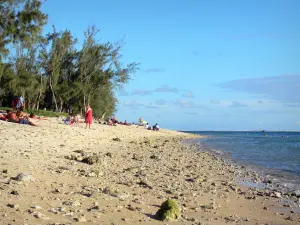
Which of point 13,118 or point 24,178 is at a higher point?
point 13,118

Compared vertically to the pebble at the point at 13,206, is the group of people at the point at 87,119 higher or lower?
higher

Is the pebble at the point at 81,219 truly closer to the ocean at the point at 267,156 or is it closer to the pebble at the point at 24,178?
the pebble at the point at 24,178

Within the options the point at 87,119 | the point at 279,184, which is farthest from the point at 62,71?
the point at 279,184

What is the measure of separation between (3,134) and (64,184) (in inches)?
381

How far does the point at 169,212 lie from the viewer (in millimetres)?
5559

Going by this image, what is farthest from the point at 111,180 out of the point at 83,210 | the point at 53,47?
the point at 53,47

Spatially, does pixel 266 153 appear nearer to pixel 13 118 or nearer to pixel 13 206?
pixel 13 118

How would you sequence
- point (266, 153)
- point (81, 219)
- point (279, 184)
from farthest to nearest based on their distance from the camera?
point (266, 153)
point (279, 184)
point (81, 219)

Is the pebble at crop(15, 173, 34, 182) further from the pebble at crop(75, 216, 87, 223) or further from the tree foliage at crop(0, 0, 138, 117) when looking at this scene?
the tree foliage at crop(0, 0, 138, 117)

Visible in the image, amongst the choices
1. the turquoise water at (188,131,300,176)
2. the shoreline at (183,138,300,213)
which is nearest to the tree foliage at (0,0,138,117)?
the turquoise water at (188,131,300,176)

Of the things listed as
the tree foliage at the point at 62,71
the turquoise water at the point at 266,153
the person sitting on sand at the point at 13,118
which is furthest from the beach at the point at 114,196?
the tree foliage at the point at 62,71

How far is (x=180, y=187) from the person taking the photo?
336 inches

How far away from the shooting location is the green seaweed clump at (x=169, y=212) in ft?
18.1

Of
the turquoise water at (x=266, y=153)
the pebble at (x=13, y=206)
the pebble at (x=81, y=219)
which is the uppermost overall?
the turquoise water at (x=266, y=153)
